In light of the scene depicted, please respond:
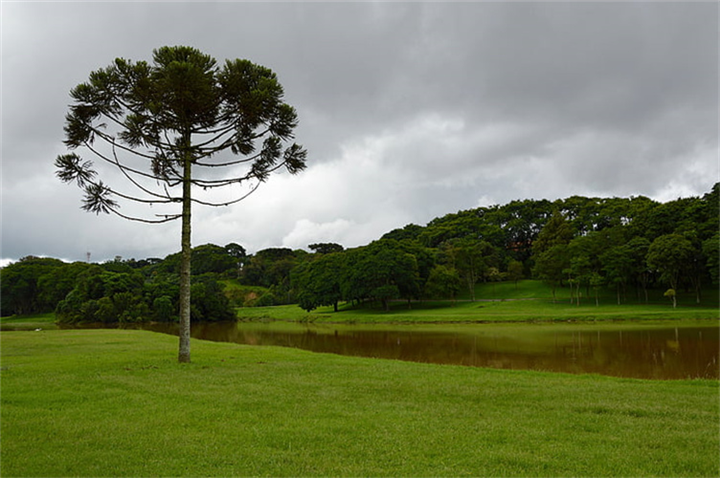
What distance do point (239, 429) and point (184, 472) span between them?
5.46 feet

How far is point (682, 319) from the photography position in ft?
126

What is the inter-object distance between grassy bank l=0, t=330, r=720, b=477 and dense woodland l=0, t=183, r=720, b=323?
49.1m

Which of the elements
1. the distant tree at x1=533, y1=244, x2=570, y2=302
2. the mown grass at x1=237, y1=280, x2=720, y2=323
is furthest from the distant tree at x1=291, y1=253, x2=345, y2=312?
the distant tree at x1=533, y1=244, x2=570, y2=302

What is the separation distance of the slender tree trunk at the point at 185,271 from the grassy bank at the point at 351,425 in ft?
8.44

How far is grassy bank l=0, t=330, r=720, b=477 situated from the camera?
5703 millimetres

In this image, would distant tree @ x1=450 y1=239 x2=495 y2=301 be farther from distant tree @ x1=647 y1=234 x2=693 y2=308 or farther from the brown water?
the brown water

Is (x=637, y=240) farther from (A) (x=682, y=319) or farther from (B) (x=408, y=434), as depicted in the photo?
(B) (x=408, y=434)

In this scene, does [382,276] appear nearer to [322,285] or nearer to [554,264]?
[322,285]

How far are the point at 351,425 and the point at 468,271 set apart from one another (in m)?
72.8

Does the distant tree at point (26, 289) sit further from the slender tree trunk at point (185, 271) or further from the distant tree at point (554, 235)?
the distant tree at point (554, 235)

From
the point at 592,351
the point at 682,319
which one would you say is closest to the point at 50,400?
the point at 592,351

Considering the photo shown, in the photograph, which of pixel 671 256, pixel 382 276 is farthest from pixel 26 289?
pixel 671 256

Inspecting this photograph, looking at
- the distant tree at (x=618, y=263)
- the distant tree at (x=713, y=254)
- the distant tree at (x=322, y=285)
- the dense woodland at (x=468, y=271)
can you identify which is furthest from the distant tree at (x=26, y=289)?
the distant tree at (x=713, y=254)

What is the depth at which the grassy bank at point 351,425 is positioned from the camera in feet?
18.7
